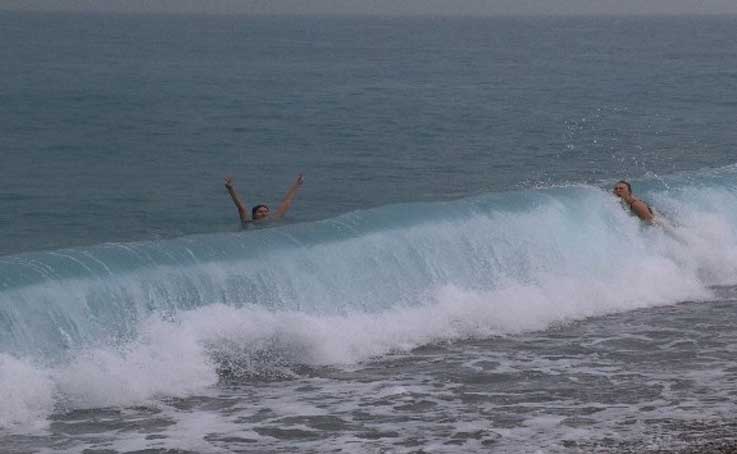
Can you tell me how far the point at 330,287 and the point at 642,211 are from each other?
581cm

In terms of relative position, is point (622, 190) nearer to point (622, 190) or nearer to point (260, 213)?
point (622, 190)

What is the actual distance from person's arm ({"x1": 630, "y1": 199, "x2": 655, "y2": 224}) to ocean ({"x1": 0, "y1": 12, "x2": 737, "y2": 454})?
167mm

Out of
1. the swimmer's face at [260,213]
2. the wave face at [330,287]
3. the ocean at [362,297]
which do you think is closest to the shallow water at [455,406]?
the ocean at [362,297]

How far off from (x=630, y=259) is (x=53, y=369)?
8793 millimetres

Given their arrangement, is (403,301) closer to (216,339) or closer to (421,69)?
(216,339)

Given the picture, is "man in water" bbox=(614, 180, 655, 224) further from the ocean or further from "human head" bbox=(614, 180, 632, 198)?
the ocean

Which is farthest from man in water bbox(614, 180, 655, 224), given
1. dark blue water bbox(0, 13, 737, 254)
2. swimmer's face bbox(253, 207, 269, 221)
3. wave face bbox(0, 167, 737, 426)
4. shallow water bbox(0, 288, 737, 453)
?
dark blue water bbox(0, 13, 737, 254)

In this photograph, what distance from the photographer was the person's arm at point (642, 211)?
19.6m

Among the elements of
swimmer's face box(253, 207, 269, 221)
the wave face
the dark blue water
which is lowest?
the wave face

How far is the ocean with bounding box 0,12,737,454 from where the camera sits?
1128cm

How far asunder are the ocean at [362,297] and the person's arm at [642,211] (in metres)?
0.17

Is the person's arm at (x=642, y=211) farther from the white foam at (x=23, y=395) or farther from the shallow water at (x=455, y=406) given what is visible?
the white foam at (x=23, y=395)

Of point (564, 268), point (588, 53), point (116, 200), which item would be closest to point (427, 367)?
point (564, 268)

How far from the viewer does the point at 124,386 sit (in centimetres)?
1212
